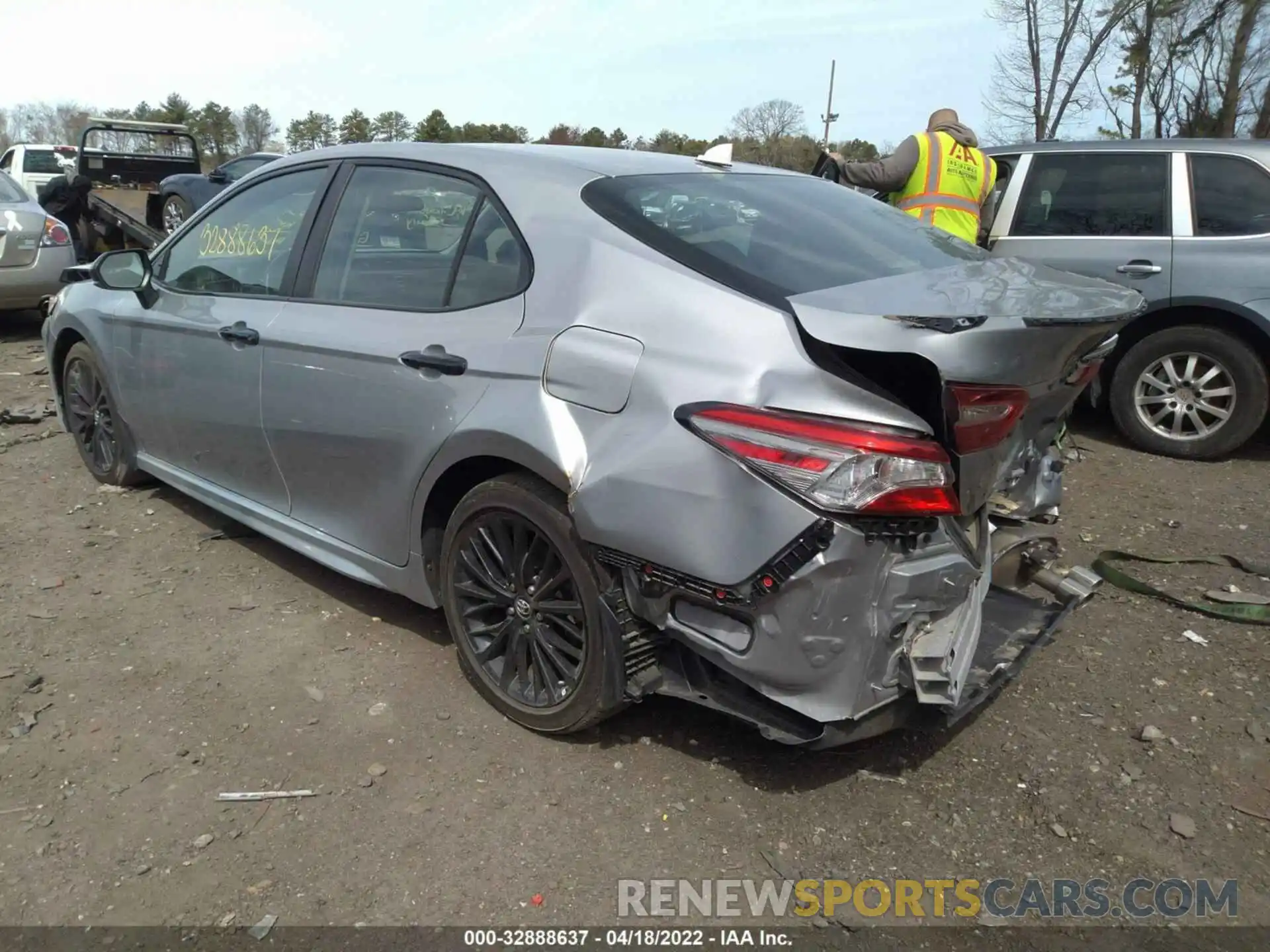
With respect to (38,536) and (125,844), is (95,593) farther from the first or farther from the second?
(125,844)

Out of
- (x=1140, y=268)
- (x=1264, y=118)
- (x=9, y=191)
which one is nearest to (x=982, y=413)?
(x=1140, y=268)

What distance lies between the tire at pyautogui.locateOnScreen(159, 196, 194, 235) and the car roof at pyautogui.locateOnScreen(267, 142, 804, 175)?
982 centimetres

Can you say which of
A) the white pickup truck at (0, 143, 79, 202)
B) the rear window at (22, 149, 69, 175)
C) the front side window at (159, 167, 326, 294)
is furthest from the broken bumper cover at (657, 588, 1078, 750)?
the rear window at (22, 149, 69, 175)

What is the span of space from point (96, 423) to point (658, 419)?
3.84m

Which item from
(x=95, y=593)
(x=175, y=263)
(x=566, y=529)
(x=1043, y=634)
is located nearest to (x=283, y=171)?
(x=175, y=263)

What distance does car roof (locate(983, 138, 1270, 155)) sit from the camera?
559 cm

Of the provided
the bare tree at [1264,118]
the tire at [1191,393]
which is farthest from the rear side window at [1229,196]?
the bare tree at [1264,118]

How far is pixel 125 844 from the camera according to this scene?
2570 millimetres

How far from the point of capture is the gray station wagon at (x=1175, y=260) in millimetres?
5422

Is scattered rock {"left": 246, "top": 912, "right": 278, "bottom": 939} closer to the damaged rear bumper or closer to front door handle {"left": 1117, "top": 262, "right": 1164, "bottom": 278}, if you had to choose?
the damaged rear bumper

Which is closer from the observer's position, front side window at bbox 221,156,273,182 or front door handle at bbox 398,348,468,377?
front door handle at bbox 398,348,468,377

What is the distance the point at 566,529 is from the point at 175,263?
8.79 feet

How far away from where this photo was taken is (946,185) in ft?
18.4

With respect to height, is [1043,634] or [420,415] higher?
[420,415]
